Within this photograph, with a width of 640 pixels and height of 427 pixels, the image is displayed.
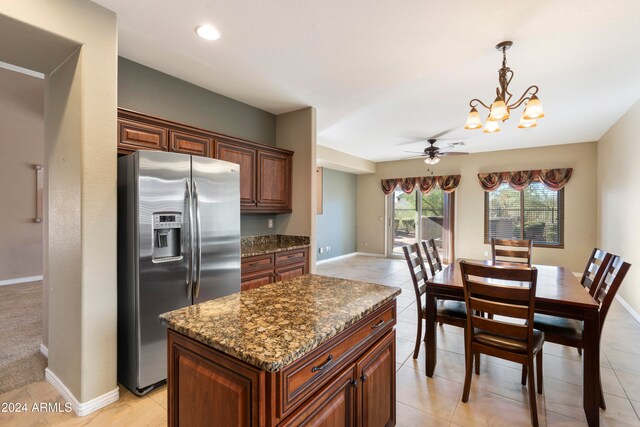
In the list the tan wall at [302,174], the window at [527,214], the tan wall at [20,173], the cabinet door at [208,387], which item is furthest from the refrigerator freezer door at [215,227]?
the window at [527,214]

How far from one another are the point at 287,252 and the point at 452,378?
2050mm

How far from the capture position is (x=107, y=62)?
2.02m

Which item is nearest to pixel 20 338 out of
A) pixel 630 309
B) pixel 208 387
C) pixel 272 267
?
pixel 272 267

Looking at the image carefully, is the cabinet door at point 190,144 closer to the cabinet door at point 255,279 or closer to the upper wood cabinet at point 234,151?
the upper wood cabinet at point 234,151

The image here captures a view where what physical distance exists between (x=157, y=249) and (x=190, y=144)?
1.19 m

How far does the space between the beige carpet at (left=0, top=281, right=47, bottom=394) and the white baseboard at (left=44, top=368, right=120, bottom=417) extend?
14.9 inches

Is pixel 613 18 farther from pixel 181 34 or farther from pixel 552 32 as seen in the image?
pixel 181 34

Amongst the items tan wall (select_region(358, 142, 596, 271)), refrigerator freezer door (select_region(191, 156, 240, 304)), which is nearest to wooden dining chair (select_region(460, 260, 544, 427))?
refrigerator freezer door (select_region(191, 156, 240, 304))

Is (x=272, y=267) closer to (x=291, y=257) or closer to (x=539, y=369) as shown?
(x=291, y=257)

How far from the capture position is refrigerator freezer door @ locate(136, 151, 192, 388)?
208 cm

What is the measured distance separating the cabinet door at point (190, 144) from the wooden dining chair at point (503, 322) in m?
2.56

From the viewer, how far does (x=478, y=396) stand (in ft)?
7.14

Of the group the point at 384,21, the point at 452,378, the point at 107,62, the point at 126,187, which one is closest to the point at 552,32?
the point at 384,21

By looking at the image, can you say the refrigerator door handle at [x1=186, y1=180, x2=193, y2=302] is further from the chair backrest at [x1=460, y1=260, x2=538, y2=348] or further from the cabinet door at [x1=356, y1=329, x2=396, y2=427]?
the chair backrest at [x1=460, y1=260, x2=538, y2=348]
